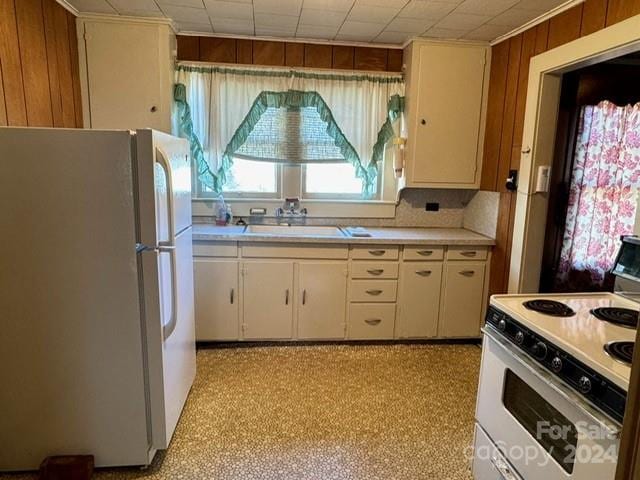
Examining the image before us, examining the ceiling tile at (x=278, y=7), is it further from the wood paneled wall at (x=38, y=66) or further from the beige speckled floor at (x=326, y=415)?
the beige speckled floor at (x=326, y=415)

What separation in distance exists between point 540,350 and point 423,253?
1.77m

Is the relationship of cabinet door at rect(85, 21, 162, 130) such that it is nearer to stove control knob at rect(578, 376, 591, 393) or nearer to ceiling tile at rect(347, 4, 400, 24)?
ceiling tile at rect(347, 4, 400, 24)

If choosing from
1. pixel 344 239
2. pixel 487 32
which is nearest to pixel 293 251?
pixel 344 239

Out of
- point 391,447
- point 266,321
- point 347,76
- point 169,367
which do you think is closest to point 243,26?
point 347,76

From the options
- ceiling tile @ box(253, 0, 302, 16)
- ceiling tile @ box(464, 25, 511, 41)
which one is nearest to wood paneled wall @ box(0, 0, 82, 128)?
ceiling tile @ box(253, 0, 302, 16)

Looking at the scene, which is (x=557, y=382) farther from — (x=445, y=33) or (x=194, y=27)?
(x=194, y=27)

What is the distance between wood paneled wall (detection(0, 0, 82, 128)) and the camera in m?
2.07

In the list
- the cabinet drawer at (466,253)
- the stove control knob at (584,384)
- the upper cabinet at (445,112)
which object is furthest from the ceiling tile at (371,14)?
the stove control knob at (584,384)

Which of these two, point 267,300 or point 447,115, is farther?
point 447,115

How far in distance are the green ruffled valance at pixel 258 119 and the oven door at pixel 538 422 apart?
207 cm

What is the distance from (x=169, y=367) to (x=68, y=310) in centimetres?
52

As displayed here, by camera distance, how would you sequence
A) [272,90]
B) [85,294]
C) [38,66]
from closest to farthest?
[85,294] → [38,66] → [272,90]

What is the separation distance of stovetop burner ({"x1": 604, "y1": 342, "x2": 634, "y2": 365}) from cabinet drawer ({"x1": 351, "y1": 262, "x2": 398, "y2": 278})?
1.88 meters

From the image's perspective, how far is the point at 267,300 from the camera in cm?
312
